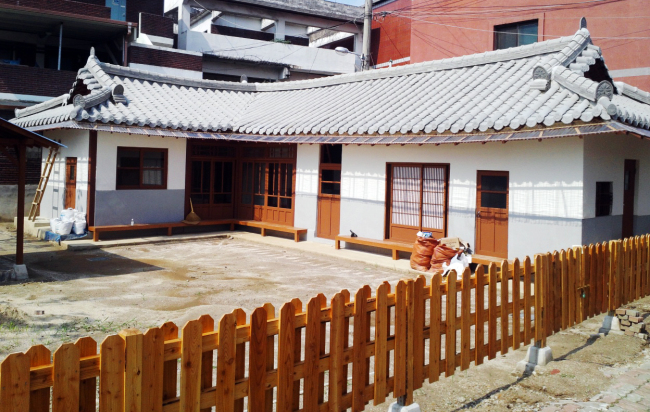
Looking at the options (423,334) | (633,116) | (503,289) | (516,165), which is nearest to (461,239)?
(516,165)

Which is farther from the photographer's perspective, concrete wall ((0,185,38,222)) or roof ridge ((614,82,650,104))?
concrete wall ((0,185,38,222))

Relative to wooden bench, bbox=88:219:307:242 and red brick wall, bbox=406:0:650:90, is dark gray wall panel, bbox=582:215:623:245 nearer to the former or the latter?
wooden bench, bbox=88:219:307:242

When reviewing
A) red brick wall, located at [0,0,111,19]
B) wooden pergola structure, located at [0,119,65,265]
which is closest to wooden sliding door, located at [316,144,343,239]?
wooden pergola structure, located at [0,119,65,265]

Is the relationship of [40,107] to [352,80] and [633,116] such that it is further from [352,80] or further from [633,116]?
[633,116]

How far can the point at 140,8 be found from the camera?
27062mm

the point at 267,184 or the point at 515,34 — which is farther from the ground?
the point at 515,34

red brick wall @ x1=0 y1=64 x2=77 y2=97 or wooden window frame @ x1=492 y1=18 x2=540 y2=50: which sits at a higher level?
A: wooden window frame @ x1=492 y1=18 x2=540 y2=50

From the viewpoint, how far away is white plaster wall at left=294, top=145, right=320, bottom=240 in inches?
584

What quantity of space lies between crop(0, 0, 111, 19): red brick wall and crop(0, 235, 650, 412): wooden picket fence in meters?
20.8

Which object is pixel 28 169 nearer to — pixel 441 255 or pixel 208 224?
pixel 208 224

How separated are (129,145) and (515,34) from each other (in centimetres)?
1623

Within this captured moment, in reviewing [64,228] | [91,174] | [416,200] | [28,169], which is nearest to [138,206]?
[91,174]

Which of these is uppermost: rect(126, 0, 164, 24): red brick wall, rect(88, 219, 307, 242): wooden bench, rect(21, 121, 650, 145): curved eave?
rect(126, 0, 164, 24): red brick wall

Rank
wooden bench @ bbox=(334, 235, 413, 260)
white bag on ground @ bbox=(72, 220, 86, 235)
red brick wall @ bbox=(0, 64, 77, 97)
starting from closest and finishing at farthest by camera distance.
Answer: wooden bench @ bbox=(334, 235, 413, 260) → white bag on ground @ bbox=(72, 220, 86, 235) → red brick wall @ bbox=(0, 64, 77, 97)
